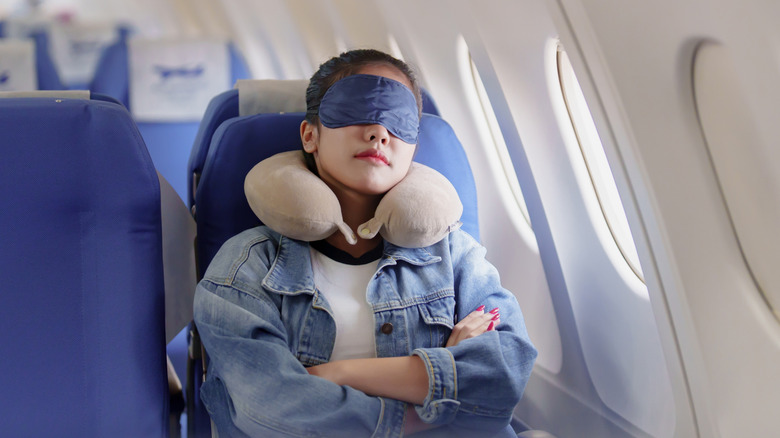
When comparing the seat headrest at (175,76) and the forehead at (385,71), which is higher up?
the seat headrest at (175,76)

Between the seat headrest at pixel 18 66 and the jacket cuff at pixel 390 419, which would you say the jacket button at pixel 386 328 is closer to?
the jacket cuff at pixel 390 419

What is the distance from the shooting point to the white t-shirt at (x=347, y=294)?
1657 mm

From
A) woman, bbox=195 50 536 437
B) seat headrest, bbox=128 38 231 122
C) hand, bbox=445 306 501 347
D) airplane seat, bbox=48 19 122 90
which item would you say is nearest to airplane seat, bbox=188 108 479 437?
woman, bbox=195 50 536 437

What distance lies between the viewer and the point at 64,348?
1626 mm

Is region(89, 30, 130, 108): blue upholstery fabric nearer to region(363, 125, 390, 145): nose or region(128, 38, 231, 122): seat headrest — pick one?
region(128, 38, 231, 122): seat headrest

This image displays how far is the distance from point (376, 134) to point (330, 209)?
8.1 inches

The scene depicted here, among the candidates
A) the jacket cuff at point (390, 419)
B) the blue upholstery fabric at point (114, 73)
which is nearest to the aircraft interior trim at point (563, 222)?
the jacket cuff at point (390, 419)

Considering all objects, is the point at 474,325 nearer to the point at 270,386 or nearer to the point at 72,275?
the point at 270,386

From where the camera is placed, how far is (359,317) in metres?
1.67

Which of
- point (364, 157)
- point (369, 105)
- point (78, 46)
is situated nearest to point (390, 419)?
point (364, 157)

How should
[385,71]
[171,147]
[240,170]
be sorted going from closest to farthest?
[385,71] → [240,170] → [171,147]

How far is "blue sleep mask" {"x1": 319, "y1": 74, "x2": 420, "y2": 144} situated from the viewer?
67.8 inches

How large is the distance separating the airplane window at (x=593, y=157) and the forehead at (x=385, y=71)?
1.59ft

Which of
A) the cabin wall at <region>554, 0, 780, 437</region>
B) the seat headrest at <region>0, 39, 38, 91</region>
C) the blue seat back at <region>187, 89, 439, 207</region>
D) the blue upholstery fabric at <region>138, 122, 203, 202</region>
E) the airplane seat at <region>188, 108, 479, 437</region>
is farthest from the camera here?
the seat headrest at <region>0, 39, 38, 91</region>
